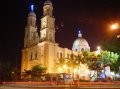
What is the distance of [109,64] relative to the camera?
6606 centimetres

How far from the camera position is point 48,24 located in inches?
3543

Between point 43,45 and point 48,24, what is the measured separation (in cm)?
765

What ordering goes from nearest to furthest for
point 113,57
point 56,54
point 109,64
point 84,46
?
point 113,57 < point 109,64 < point 56,54 < point 84,46

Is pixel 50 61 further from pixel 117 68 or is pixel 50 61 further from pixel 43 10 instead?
pixel 117 68

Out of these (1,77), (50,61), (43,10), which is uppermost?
(43,10)

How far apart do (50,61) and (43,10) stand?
20007 millimetres

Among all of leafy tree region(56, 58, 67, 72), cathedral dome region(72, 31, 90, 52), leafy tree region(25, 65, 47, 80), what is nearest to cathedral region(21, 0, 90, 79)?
leafy tree region(56, 58, 67, 72)

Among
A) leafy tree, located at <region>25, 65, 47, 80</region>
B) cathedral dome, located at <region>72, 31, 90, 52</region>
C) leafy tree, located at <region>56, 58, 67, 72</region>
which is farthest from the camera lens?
cathedral dome, located at <region>72, 31, 90, 52</region>

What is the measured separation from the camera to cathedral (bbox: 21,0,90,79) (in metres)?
88.5

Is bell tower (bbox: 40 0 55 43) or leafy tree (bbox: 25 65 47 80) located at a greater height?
bell tower (bbox: 40 0 55 43)

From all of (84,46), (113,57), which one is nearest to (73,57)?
(113,57)

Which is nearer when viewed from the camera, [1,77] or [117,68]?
[117,68]

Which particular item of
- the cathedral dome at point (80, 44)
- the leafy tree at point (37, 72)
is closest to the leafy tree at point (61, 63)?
the leafy tree at point (37, 72)

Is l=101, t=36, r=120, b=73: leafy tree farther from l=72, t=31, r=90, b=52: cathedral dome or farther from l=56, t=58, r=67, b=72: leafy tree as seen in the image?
l=72, t=31, r=90, b=52: cathedral dome
